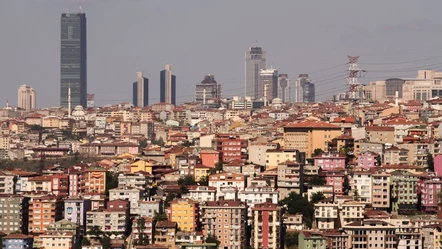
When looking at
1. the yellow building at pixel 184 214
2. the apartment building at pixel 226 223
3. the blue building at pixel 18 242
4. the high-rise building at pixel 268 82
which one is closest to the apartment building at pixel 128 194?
the yellow building at pixel 184 214

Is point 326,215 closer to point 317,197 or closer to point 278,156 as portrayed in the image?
point 317,197

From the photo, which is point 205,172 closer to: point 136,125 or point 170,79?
point 136,125

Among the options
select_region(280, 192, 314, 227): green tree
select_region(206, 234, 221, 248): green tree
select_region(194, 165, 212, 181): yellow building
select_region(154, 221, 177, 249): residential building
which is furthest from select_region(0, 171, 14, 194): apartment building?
select_region(206, 234, 221, 248): green tree

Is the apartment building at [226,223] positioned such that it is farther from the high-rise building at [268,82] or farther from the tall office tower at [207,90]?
the high-rise building at [268,82]

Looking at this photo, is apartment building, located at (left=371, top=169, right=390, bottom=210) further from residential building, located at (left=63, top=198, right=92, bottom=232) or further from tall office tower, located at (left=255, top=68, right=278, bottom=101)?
tall office tower, located at (left=255, top=68, right=278, bottom=101)

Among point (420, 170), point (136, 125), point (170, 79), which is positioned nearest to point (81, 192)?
point (420, 170)

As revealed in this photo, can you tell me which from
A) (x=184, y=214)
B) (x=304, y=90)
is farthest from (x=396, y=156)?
(x=304, y=90)
